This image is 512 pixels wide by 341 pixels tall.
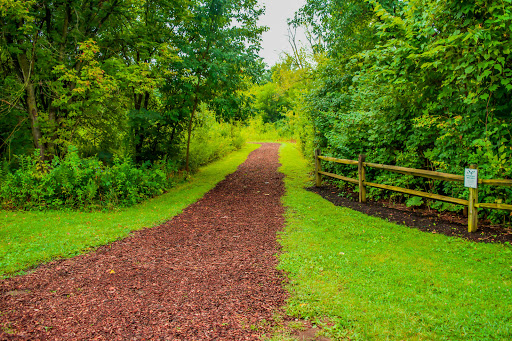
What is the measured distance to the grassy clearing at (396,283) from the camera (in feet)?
9.50

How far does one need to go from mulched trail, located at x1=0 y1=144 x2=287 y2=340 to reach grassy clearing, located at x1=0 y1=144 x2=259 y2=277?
0.34 m

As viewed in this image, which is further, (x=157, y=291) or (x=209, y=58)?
(x=209, y=58)

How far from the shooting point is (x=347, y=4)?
11383mm

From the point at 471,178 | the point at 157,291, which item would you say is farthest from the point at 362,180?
the point at 157,291

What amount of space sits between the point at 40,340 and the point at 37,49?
8.72m

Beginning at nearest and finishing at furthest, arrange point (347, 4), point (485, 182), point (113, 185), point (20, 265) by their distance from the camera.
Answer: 1. point (20, 265)
2. point (485, 182)
3. point (113, 185)
4. point (347, 4)

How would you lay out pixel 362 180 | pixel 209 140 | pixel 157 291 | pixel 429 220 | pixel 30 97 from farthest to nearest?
pixel 209 140, pixel 30 97, pixel 362 180, pixel 429 220, pixel 157 291

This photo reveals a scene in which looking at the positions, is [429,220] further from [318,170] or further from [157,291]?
[157,291]

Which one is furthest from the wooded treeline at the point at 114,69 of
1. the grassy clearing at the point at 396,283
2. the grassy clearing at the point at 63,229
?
the grassy clearing at the point at 396,283

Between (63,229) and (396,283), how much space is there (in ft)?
19.4

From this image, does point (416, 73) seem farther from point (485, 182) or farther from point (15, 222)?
point (15, 222)

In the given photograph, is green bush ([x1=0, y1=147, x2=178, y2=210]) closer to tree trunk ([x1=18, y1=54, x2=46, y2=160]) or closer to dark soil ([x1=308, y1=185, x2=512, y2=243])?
tree trunk ([x1=18, y1=54, x2=46, y2=160])

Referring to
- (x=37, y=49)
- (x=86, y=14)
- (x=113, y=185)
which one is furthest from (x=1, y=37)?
(x=113, y=185)

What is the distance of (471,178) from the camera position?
5340 mm
